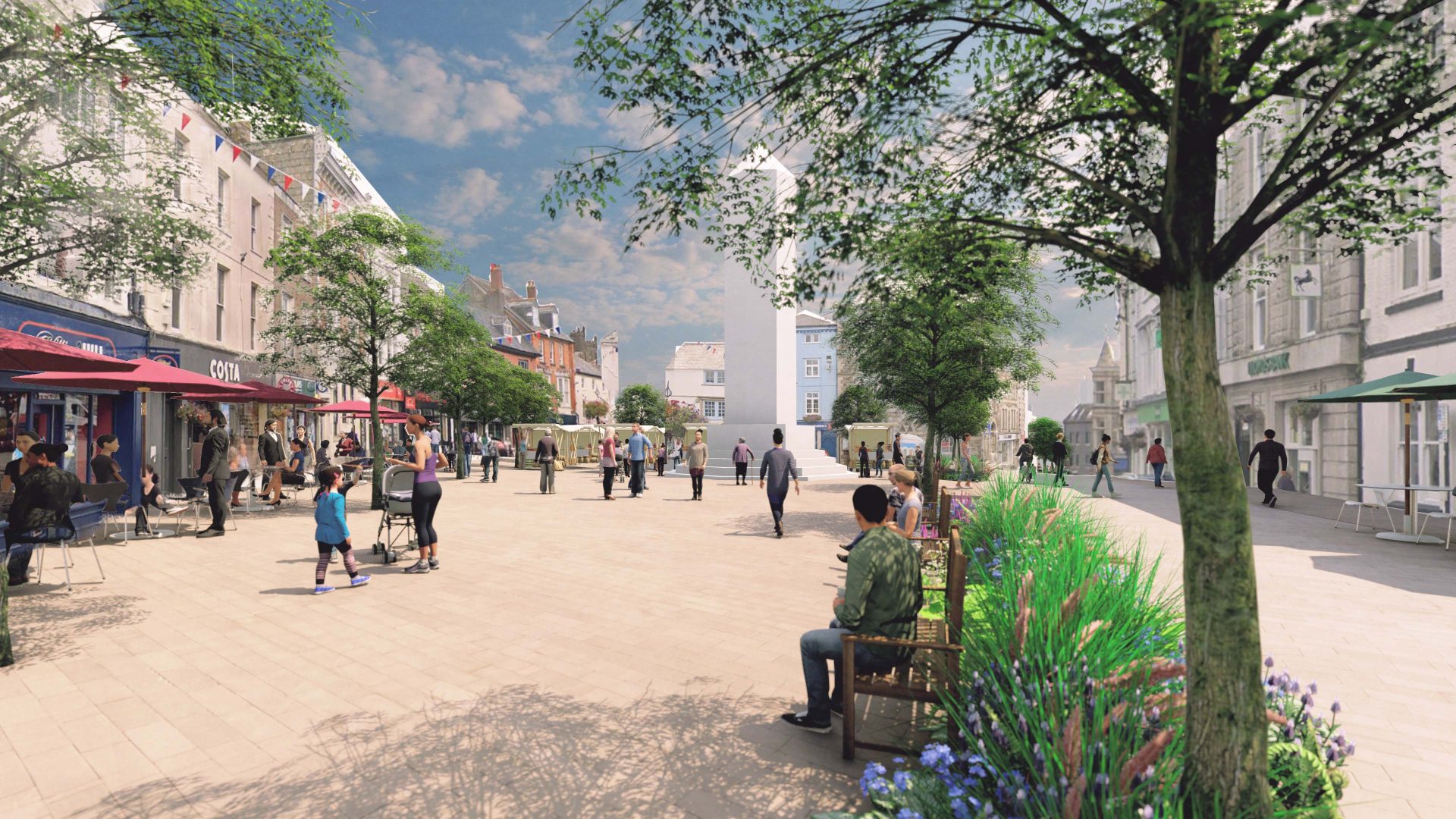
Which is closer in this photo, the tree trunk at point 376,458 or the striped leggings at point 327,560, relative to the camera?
the striped leggings at point 327,560

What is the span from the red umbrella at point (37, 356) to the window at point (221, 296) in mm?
13853

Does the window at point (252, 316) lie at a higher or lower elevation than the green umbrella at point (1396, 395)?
higher

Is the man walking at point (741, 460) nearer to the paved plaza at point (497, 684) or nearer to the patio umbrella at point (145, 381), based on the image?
the paved plaza at point (497, 684)

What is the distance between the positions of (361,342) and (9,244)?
802 cm

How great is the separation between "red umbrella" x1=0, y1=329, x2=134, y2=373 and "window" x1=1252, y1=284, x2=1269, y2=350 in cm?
2743

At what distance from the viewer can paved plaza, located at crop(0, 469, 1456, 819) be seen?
3.39 metres

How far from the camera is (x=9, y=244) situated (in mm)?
7906

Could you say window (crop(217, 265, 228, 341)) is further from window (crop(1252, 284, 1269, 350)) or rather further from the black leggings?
window (crop(1252, 284, 1269, 350))

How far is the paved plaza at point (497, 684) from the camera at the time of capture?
339 centimetres

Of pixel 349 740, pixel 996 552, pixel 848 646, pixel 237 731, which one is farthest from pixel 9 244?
pixel 996 552

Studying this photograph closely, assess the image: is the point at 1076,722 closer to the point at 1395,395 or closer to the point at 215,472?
the point at 1395,395

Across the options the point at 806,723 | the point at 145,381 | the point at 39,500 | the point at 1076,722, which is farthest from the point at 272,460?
the point at 1076,722

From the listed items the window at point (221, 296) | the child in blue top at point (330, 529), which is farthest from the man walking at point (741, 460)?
the child in blue top at point (330, 529)

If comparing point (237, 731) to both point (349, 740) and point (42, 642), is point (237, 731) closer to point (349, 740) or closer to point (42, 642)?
point (349, 740)
